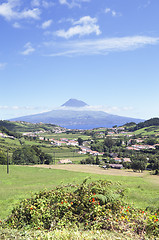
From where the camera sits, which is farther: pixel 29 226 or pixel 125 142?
pixel 125 142

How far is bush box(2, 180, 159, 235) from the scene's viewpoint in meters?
8.41

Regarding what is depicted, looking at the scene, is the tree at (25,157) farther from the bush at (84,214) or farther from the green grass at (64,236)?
the green grass at (64,236)

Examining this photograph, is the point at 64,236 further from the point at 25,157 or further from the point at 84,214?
the point at 25,157

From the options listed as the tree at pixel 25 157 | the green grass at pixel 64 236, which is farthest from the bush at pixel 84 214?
the tree at pixel 25 157

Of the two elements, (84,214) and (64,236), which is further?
(84,214)

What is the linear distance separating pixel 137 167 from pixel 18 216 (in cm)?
5488

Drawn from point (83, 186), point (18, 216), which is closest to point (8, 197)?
point (18, 216)

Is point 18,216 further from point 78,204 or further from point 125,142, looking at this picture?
point 125,142

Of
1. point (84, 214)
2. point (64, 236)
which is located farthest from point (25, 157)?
point (64, 236)

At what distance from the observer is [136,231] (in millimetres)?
8211

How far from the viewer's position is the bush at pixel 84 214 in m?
8.41

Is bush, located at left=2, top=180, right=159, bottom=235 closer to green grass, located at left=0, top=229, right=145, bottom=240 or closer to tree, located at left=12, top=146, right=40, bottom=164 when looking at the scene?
green grass, located at left=0, top=229, right=145, bottom=240

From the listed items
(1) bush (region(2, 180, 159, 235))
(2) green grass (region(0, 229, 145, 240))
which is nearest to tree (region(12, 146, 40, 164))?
(1) bush (region(2, 180, 159, 235))

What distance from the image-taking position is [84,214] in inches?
369
